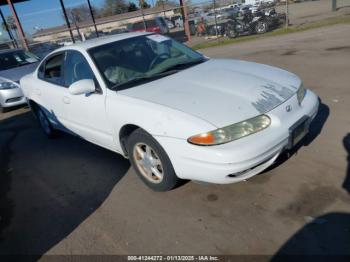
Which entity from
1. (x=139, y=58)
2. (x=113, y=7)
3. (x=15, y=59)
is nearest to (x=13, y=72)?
(x=15, y=59)

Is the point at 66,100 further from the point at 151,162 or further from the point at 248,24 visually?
the point at 248,24

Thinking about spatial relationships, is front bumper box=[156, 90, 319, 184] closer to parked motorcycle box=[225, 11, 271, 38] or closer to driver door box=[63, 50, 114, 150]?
driver door box=[63, 50, 114, 150]

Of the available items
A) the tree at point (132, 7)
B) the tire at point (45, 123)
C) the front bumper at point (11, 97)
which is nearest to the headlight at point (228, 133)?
the tire at point (45, 123)

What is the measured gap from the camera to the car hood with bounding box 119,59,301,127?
299 centimetres

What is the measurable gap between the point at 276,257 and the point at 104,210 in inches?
71.2

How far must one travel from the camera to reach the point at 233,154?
2826mm

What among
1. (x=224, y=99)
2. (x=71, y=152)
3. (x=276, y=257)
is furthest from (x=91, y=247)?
(x=71, y=152)

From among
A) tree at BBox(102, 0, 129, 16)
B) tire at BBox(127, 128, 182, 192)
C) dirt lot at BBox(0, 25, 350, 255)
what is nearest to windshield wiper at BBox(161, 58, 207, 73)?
A: tire at BBox(127, 128, 182, 192)

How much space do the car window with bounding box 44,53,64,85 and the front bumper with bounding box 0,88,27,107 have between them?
335cm

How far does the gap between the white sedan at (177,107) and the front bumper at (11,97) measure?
3.91m

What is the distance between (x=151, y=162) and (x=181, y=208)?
565 mm

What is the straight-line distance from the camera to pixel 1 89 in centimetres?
813

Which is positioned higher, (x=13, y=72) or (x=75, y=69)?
(x=75, y=69)

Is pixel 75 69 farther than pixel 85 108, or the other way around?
pixel 75 69
